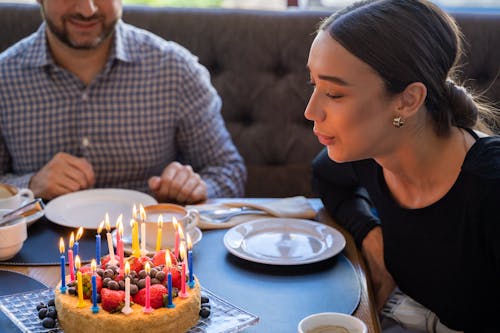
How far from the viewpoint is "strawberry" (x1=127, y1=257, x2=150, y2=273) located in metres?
1.17

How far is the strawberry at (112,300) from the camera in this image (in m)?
1.06

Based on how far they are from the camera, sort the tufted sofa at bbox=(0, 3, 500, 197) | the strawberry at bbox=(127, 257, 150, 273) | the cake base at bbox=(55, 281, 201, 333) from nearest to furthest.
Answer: the cake base at bbox=(55, 281, 201, 333), the strawberry at bbox=(127, 257, 150, 273), the tufted sofa at bbox=(0, 3, 500, 197)

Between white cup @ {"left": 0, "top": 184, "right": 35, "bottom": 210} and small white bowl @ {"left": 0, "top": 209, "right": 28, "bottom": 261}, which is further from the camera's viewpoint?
white cup @ {"left": 0, "top": 184, "right": 35, "bottom": 210}

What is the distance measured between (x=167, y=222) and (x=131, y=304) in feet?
1.16

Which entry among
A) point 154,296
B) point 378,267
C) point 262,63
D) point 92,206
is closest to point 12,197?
point 92,206

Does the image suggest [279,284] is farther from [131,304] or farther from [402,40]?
[402,40]

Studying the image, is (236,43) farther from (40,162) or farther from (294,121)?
(40,162)

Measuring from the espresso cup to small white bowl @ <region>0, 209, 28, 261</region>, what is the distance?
0.82 feet

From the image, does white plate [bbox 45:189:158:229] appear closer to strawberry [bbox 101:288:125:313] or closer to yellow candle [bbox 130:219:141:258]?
yellow candle [bbox 130:219:141:258]

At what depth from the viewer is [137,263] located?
118 centimetres

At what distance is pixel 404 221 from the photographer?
1520 millimetres

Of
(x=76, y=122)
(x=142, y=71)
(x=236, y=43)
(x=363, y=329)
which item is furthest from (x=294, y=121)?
(x=363, y=329)

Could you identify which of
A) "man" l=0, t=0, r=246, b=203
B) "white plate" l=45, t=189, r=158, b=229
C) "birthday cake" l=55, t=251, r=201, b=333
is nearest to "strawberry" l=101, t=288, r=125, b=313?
"birthday cake" l=55, t=251, r=201, b=333

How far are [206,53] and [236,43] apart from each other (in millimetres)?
114
